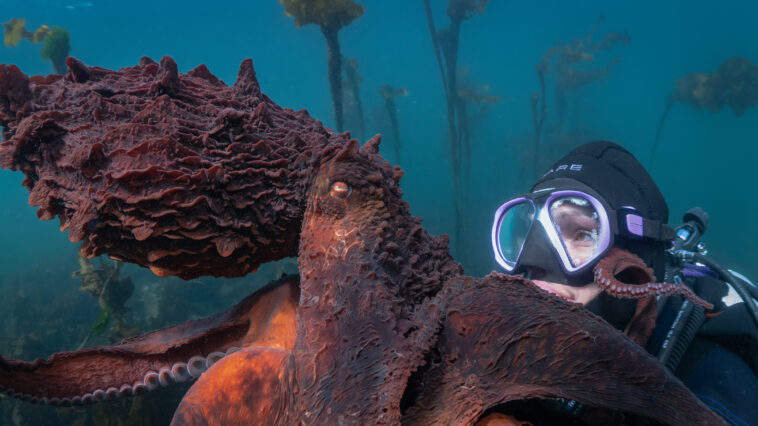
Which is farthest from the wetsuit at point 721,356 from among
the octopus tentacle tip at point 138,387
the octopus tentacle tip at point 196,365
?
the octopus tentacle tip at point 138,387

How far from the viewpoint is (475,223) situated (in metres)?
26.9

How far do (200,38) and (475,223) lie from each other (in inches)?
3579

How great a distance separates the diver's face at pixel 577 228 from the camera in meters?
2.52

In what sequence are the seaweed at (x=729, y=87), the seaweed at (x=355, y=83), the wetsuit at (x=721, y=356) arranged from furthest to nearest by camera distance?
the seaweed at (x=729, y=87)
the seaweed at (x=355, y=83)
the wetsuit at (x=721, y=356)

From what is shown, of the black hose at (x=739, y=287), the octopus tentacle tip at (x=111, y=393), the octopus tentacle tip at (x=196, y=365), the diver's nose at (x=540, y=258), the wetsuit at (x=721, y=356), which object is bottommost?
the wetsuit at (x=721, y=356)

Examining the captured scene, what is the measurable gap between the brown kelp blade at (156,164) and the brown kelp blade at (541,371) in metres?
0.96

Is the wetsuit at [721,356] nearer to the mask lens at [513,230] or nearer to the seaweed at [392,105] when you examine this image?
the mask lens at [513,230]

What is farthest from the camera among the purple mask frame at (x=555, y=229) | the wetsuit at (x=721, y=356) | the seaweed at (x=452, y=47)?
the seaweed at (x=452, y=47)

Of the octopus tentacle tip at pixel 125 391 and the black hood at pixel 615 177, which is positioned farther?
the black hood at pixel 615 177

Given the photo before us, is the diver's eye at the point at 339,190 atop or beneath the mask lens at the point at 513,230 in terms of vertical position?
atop

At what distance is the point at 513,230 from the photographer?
3.43 m

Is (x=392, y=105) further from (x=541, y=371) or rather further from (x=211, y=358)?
(x=541, y=371)

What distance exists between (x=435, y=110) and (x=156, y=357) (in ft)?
390

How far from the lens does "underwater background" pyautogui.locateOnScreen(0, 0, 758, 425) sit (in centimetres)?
1350
